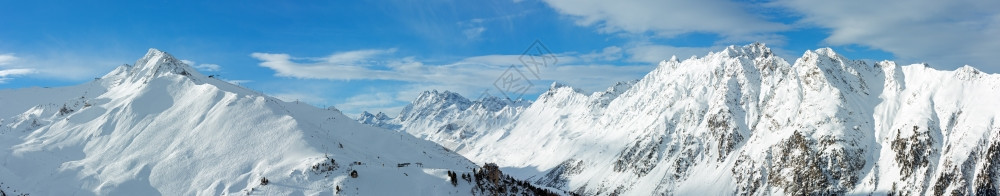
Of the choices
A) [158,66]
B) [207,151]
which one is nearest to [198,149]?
[207,151]

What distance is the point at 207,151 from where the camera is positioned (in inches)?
2147

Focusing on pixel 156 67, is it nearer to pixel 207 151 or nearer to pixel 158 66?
pixel 158 66

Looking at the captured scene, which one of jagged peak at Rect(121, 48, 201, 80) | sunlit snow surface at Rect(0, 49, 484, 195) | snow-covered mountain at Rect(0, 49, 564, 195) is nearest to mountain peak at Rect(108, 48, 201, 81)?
jagged peak at Rect(121, 48, 201, 80)

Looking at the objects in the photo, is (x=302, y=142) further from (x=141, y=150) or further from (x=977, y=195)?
(x=977, y=195)

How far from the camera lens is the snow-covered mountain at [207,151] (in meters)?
47.3

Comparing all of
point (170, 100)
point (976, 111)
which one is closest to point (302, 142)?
point (170, 100)

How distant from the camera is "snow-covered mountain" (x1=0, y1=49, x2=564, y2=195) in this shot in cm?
4728

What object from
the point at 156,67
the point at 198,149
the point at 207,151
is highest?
the point at 156,67

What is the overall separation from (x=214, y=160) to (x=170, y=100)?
2197 centimetres

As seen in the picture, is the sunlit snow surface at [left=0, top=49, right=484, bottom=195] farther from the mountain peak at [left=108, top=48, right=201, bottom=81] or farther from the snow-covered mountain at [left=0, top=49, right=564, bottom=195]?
the mountain peak at [left=108, top=48, right=201, bottom=81]

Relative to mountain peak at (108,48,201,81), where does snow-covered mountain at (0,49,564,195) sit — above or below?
below

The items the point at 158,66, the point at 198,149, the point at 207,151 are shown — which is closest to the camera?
the point at 207,151

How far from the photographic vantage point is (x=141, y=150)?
56.0 m

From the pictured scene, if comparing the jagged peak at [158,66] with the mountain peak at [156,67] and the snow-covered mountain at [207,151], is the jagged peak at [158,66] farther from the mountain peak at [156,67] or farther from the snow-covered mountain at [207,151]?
the snow-covered mountain at [207,151]
